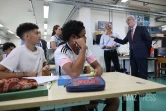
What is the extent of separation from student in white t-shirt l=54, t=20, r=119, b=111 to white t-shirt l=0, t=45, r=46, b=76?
10.7 inches

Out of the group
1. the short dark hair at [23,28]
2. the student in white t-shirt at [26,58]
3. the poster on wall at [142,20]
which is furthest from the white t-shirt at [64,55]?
the poster on wall at [142,20]

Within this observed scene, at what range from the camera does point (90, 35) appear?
5383 millimetres

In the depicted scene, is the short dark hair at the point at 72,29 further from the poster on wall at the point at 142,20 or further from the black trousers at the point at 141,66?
the poster on wall at the point at 142,20

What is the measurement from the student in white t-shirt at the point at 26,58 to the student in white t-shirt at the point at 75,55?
27 cm

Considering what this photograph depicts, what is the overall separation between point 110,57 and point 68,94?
3.09m

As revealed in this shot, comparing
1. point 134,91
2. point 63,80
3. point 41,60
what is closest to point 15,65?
point 41,60

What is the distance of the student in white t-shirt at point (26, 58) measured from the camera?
4.11 ft

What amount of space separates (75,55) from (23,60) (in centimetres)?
54

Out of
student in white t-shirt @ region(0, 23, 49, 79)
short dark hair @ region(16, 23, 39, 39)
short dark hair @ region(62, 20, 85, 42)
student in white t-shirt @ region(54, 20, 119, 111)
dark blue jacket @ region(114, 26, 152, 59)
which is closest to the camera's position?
student in white t-shirt @ region(54, 20, 119, 111)

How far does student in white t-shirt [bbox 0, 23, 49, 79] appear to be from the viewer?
1254 millimetres

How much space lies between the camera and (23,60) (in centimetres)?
139

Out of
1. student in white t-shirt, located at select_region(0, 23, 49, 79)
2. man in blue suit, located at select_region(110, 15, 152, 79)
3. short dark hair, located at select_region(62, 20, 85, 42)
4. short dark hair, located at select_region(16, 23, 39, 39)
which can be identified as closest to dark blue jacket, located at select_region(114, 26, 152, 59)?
man in blue suit, located at select_region(110, 15, 152, 79)

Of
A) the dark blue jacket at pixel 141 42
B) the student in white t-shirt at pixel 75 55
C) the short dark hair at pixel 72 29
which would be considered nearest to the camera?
the student in white t-shirt at pixel 75 55

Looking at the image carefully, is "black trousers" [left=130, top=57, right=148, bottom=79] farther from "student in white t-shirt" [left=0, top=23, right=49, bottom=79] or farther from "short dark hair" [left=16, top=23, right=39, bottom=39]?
"short dark hair" [left=16, top=23, right=39, bottom=39]
